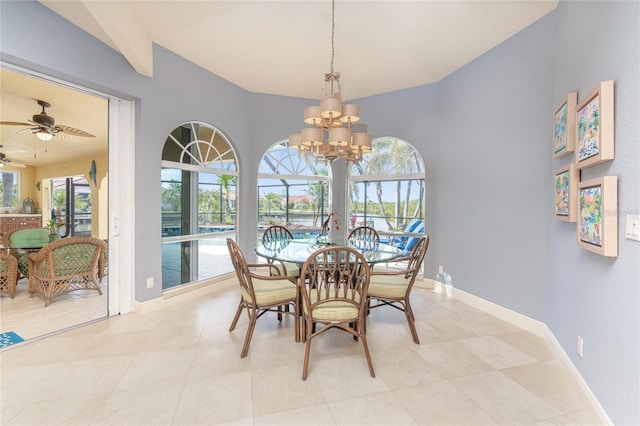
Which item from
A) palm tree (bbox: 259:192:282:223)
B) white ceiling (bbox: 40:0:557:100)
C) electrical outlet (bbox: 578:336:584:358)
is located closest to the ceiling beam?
white ceiling (bbox: 40:0:557:100)

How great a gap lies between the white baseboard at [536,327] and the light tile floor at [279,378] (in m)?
0.06

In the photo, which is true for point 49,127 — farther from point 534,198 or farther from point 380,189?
point 534,198

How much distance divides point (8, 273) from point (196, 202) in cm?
238

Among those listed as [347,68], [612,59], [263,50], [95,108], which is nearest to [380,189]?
[347,68]

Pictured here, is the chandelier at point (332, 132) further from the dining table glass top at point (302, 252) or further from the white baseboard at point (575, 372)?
the white baseboard at point (575, 372)

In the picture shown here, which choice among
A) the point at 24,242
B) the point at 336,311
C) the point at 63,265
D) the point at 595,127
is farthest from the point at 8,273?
the point at 595,127

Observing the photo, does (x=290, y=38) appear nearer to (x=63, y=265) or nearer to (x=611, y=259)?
(x=611, y=259)

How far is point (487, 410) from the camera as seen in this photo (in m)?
1.66

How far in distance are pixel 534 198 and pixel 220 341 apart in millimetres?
3224

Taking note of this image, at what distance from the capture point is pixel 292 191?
16.2ft

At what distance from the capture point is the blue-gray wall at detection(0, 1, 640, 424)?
147 centimetres

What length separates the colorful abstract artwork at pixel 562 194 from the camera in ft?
6.83

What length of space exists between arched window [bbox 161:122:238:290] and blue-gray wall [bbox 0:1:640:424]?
0.58ft

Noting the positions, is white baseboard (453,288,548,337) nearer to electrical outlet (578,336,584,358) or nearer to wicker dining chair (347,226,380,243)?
electrical outlet (578,336,584,358)
